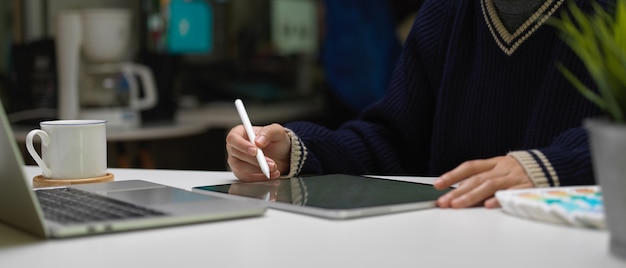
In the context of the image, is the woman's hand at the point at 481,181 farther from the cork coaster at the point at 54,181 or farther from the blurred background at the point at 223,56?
the blurred background at the point at 223,56

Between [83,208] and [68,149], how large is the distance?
26 centimetres

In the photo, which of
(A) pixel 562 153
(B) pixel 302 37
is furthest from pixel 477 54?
(B) pixel 302 37

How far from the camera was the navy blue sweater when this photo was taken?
53.7 inches

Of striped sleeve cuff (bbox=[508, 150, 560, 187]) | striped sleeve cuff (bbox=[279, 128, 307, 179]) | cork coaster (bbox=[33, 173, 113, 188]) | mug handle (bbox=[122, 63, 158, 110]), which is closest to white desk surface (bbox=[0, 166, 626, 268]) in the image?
striped sleeve cuff (bbox=[508, 150, 560, 187])

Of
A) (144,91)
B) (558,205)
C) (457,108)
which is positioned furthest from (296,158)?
(144,91)

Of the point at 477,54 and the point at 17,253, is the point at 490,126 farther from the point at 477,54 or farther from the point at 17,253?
the point at 17,253

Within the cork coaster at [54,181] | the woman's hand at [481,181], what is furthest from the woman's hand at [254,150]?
the woman's hand at [481,181]

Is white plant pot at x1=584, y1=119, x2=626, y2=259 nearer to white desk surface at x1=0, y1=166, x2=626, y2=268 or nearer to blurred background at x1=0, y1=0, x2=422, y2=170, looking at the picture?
white desk surface at x1=0, y1=166, x2=626, y2=268

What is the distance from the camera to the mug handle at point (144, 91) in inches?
114

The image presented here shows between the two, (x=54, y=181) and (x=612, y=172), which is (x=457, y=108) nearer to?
(x=54, y=181)

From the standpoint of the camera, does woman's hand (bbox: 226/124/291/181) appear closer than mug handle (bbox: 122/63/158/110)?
Yes

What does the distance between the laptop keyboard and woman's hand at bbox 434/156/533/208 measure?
0.32m

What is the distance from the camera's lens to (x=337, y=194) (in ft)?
3.22

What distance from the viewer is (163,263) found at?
2.23ft
